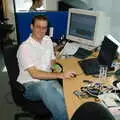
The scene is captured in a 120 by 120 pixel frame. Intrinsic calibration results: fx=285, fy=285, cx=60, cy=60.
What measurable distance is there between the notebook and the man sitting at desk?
200mm

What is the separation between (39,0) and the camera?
4.96m

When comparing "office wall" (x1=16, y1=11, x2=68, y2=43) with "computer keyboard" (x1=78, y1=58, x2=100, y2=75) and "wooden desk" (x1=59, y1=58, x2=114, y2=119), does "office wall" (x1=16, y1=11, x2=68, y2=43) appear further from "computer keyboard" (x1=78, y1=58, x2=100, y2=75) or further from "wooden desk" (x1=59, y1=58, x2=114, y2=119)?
"computer keyboard" (x1=78, y1=58, x2=100, y2=75)

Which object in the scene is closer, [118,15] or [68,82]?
[68,82]

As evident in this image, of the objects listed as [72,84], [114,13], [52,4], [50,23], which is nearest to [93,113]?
[72,84]

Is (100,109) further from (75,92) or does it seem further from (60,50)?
(60,50)

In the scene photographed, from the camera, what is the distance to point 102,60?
9.38 feet

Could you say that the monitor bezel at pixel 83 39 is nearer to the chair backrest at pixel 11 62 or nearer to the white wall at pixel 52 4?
the chair backrest at pixel 11 62

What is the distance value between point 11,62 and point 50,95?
1.69ft

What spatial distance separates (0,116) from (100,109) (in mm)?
2136

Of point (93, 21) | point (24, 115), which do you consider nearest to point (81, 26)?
point (93, 21)

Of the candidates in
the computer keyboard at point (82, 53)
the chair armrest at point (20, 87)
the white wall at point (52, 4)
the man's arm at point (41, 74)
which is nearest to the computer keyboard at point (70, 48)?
the computer keyboard at point (82, 53)

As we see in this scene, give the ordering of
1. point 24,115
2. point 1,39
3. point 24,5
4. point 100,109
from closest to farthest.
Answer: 1. point 100,109
2. point 24,115
3. point 1,39
4. point 24,5

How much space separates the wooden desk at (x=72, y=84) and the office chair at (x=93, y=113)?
336mm

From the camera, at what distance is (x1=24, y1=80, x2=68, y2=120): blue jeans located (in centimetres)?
242
